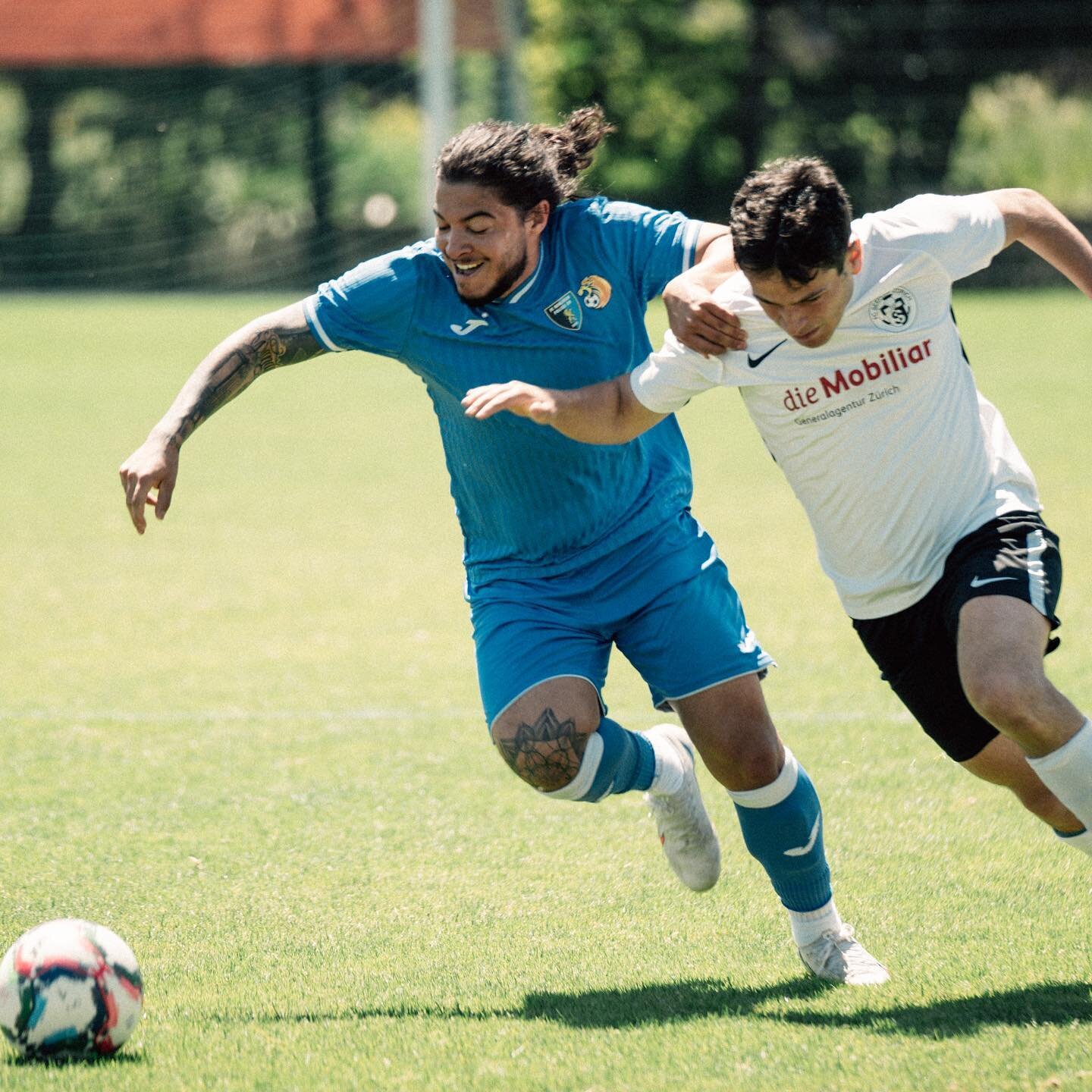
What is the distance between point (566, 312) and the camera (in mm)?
4559

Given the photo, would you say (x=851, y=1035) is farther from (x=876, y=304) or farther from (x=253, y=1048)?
(x=876, y=304)

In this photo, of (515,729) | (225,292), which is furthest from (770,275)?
(225,292)

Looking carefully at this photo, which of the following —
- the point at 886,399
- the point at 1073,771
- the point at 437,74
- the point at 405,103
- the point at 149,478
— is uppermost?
the point at 886,399

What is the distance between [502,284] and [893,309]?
107 centimetres

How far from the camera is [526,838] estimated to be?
5.54 meters

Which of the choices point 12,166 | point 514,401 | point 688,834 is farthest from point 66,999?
point 12,166

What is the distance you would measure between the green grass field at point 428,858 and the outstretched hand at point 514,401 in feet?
4.82

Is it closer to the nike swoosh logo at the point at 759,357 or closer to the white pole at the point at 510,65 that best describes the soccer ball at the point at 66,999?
the nike swoosh logo at the point at 759,357

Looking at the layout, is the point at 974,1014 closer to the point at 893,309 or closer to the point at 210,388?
the point at 893,309

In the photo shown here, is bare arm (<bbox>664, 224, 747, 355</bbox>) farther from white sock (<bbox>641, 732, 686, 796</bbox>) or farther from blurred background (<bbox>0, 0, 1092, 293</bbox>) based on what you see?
blurred background (<bbox>0, 0, 1092, 293</bbox>)

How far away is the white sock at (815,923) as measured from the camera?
4.34 metres

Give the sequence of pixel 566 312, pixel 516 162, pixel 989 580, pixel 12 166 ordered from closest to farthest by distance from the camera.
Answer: pixel 989 580, pixel 516 162, pixel 566 312, pixel 12 166

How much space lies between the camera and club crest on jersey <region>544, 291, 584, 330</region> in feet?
14.9

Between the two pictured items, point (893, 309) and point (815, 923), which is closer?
point (893, 309)
